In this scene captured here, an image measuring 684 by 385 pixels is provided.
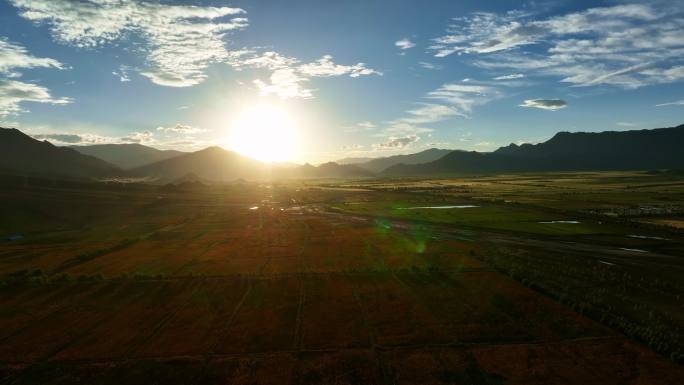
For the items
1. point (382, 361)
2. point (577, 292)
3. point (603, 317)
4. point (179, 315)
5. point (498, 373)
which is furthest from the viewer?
point (577, 292)

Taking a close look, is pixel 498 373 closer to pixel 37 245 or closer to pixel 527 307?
pixel 527 307

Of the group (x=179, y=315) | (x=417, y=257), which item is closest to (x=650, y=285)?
(x=417, y=257)

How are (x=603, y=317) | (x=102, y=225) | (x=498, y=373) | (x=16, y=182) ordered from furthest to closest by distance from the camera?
(x=16, y=182)
(x=102, y=225)
(x=603, y=317)
(x=498, y=373)

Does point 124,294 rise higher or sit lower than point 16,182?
lower

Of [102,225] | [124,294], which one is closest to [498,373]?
[124,294]

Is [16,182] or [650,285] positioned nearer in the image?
[650,285]

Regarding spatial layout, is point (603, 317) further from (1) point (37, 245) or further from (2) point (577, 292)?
(1) point (37, 245)
